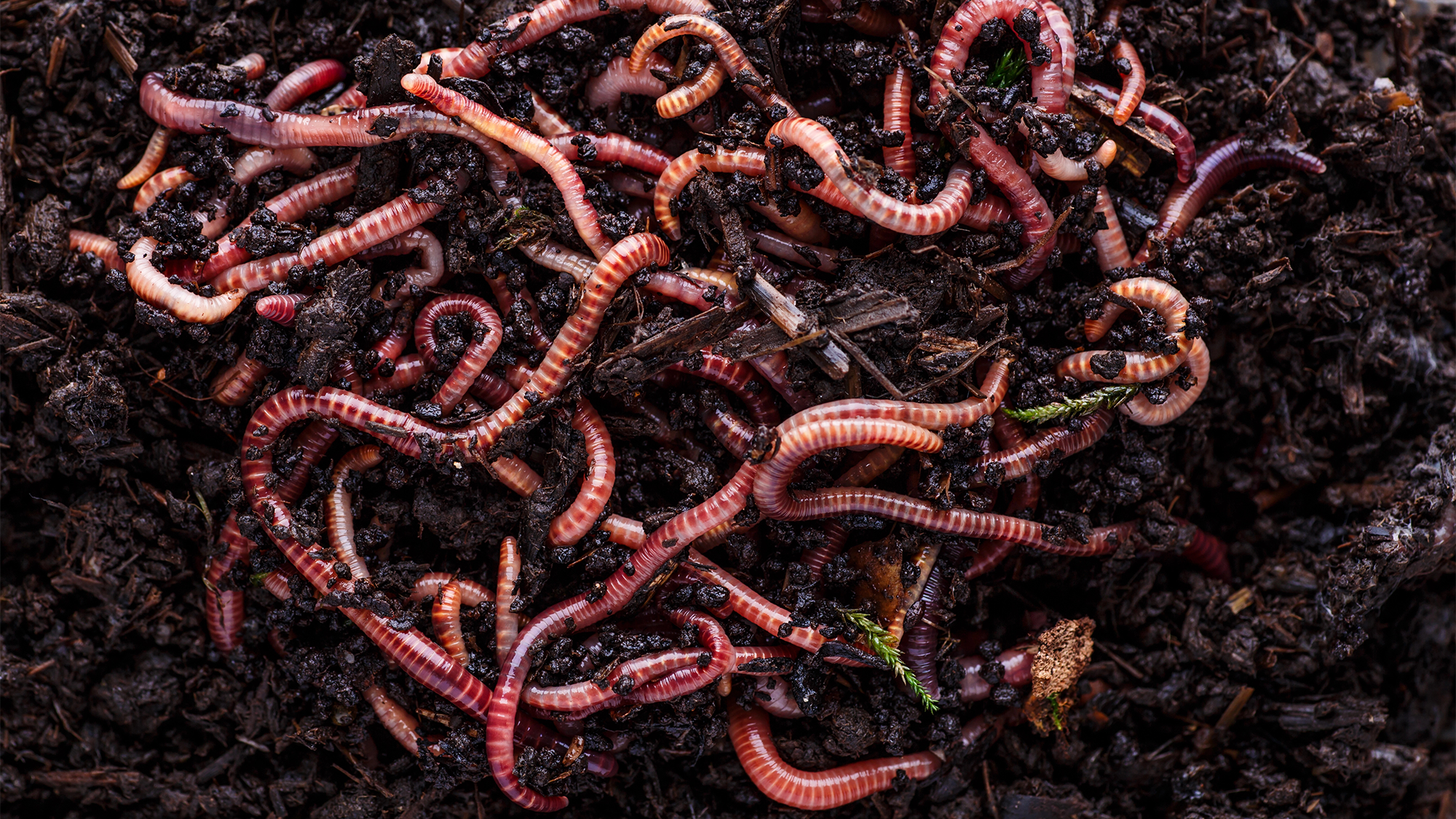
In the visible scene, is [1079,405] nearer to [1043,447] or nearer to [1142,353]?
[1043,447]

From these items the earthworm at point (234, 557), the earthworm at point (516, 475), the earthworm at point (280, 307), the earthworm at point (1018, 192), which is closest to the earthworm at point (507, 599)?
the earthworm at point (516, 475)

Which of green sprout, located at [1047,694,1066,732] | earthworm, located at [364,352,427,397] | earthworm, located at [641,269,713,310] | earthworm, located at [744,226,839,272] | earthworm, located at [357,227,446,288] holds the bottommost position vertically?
green sprout, located at [1047,694,1066,732]

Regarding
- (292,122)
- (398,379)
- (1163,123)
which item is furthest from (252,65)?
(1163,123)

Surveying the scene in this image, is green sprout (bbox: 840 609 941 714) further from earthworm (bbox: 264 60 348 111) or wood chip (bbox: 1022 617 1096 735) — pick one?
earthworm (bbox: 264 60 348 111)

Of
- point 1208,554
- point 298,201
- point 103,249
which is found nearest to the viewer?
point 298,201

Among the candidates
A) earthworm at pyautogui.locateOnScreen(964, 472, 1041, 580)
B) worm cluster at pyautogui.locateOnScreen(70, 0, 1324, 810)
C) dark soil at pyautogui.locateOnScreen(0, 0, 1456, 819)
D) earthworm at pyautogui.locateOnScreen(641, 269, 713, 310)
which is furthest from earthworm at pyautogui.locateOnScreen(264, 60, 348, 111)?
earthworm at pyautogui.locateOnScreen(964, 472, 1041, 580)

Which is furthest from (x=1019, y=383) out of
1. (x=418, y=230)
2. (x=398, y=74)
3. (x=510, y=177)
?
(x=398, y=74)

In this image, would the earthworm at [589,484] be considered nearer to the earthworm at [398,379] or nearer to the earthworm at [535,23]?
the earthworm at [398,379]
